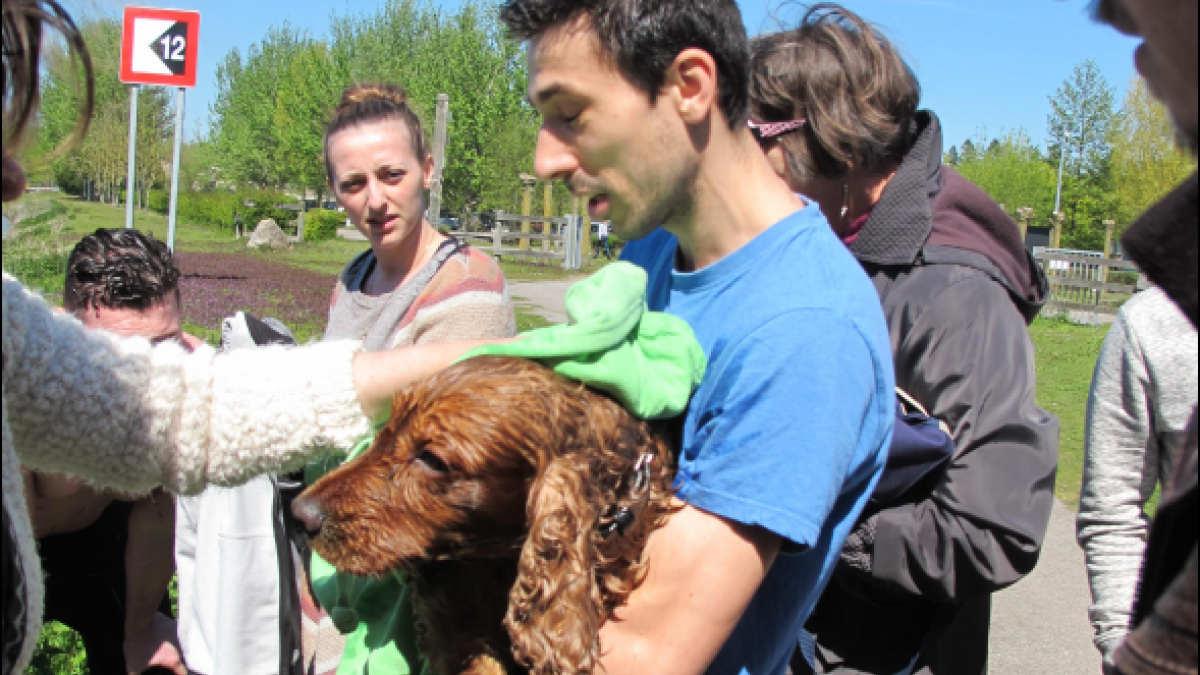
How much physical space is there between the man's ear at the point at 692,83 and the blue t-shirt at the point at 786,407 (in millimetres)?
318

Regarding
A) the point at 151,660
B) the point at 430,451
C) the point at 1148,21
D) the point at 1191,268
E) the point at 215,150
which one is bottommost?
the point at 151,660

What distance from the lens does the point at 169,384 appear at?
2312 millimetres

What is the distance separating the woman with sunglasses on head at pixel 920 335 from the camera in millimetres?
2684

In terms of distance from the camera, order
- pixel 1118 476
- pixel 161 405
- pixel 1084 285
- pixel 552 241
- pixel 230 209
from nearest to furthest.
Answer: pixel 161 405 < pixel 1118 476 < pixel 1084 285 < pixel 552 241 < pixel 230 209

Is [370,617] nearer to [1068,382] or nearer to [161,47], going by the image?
[161,47]

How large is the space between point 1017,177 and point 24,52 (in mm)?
65006

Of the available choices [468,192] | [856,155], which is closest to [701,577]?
[856,155]

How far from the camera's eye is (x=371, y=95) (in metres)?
4.41

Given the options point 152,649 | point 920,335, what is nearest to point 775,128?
point 920,335

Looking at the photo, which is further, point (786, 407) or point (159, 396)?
point (159, 396)

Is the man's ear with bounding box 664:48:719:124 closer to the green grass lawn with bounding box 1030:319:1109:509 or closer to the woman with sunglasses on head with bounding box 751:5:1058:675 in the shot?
the woman with sunglasses on head with bounding box 751:5:1058:675

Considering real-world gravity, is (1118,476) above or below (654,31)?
below

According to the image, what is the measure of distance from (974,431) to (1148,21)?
176cm

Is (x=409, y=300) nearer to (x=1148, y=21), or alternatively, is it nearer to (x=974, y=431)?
(x=974, y=431)
